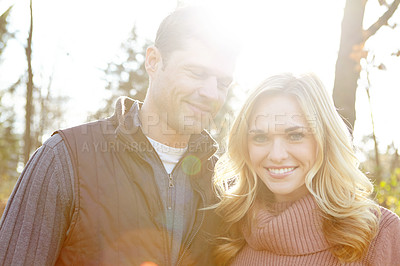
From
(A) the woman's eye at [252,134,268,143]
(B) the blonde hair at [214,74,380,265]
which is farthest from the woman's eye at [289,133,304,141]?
(A) the woman's eye at [252,134,268,143]

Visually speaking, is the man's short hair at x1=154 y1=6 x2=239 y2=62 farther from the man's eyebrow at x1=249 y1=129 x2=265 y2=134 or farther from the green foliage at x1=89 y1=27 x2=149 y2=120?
the green foliage at x1=89 y1=27 x2=149 y2=120

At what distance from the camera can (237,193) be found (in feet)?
11.7

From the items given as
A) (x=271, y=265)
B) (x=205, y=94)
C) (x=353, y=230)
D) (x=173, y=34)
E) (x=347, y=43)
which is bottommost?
(x=271, y=265)

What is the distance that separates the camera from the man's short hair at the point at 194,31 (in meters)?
3.39

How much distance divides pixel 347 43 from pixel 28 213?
4.37 m

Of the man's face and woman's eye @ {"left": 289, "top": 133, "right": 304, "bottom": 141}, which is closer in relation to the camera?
woman's eye @ {"left": 289, "top": 133, "right": 304, "bottom": 141}

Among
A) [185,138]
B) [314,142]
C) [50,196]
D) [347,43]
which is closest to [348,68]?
[347,43]

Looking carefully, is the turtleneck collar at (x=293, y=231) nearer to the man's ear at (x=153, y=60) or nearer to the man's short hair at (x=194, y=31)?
the man's short hair at (x=194, y=31)

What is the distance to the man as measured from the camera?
2553 millimetres

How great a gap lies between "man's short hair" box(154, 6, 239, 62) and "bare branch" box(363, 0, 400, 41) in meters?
2.62

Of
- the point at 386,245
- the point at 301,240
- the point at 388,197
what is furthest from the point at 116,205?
the point at 388,197

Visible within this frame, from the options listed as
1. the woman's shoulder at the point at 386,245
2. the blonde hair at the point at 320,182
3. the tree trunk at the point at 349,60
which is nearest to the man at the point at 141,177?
the blonde hair at the point at 320,182

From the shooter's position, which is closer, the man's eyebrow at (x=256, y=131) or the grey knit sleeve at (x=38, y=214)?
the grey knit sleeve at (x=38, y=214)

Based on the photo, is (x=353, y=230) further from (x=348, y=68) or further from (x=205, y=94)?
(x=348, y=68)
